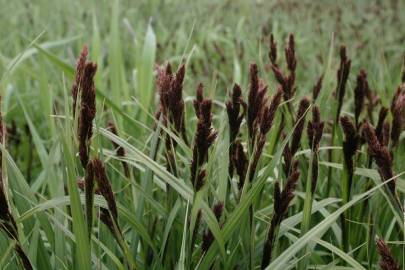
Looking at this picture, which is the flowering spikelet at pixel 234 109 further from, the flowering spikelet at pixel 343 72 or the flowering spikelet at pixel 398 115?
the flowering spikelet at pixel 343 72

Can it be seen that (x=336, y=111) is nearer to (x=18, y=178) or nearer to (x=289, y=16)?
(x=18, y=178)

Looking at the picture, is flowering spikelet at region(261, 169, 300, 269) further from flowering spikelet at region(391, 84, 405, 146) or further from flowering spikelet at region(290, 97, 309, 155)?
flowering spikelet at region(391, 84, 405, 146)

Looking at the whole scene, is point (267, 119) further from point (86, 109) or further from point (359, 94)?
point (359, 94)

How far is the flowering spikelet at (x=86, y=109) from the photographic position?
2.26 feet

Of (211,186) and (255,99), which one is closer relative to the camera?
(255,99)

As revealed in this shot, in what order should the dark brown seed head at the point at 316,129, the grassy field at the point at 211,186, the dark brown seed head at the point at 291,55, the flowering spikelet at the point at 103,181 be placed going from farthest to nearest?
1. the dark brown seed head at the point at 291,55
2. the dark brown seed head at the point at 316,129
3. the grassy field at the point at 211,186
4. the flowering spikelet at the point at 103,181

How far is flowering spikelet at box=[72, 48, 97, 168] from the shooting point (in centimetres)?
69

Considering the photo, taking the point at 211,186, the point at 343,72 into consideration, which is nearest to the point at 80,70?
the point at 211,186

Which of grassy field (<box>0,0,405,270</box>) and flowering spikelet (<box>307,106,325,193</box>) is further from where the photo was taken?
flowering spikelet (<box>307,106,325,193</box>)

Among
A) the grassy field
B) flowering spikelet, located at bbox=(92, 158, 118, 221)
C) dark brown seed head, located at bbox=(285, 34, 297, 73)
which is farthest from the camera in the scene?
dark brown seed head, located at bbox=(285, 34, 297, 73)

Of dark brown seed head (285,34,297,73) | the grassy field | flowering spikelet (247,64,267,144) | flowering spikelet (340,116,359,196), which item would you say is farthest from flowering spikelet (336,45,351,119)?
flowering spikelet (247,64,267,144)

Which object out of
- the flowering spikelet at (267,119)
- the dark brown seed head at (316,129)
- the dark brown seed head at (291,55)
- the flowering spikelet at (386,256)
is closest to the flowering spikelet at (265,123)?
the flowering spikelet at (267,119)

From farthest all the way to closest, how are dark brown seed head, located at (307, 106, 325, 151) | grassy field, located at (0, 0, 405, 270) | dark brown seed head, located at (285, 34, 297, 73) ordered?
dark brown seed head, located at (285, 34, 297, 73) → dark brown seed head, located at (307, 106, 325, 151) → grassy field, located at (0, 0, 405, 270)

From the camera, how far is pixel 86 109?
68 centimetres
